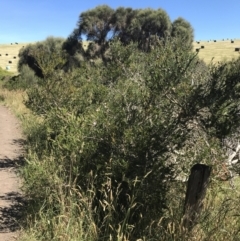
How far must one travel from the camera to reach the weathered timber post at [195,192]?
3.72m

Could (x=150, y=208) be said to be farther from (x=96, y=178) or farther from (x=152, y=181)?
(x=96, y=178)

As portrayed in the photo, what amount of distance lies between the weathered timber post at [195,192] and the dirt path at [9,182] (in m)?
2.28

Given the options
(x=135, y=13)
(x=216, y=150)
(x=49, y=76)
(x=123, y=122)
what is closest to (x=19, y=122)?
(x=49, y=76)

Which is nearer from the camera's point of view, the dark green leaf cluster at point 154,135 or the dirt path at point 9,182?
the dark green leaf cluster at point 154,135

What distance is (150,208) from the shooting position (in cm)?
427

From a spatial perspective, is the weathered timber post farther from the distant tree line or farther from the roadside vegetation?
the distant tree line

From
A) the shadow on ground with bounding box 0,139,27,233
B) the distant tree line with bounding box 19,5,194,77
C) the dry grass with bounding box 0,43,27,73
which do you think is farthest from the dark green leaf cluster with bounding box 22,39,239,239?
the dry grass with bounding box 0,43,27,73

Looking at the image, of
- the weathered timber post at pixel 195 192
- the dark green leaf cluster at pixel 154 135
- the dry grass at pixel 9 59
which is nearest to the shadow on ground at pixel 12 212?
the dark green leaf cluster at pixel 154 135

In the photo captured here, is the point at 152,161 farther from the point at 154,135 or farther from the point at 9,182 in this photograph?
the point at 9,182

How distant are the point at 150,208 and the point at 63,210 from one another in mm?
1094

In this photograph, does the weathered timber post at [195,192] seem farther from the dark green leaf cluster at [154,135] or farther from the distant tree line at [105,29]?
the distant tree line at [105,29]

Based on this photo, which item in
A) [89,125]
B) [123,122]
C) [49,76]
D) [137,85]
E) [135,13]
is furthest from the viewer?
[135,13]

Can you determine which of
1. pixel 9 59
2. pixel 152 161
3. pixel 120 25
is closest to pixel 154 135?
pixel 152 161

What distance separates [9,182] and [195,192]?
4.14 metres
